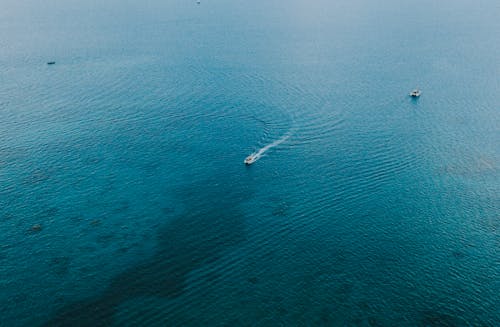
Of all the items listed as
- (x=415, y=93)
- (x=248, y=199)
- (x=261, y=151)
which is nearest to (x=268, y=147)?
(x=261, y=151)

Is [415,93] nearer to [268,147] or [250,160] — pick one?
[268,147]

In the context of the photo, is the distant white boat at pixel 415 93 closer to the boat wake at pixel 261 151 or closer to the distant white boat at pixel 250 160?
the boat wake at pixel 261 151

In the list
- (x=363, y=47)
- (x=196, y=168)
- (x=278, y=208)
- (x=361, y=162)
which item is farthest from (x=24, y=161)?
(x=363, y=47)

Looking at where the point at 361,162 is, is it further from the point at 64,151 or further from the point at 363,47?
the point at 363,47

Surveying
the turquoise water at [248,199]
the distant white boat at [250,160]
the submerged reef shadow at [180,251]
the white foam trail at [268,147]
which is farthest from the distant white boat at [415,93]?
the submerged reef shadow at [180,251]

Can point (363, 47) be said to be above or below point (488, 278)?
above

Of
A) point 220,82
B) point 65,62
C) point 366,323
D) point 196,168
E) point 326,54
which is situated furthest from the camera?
point 326,54
